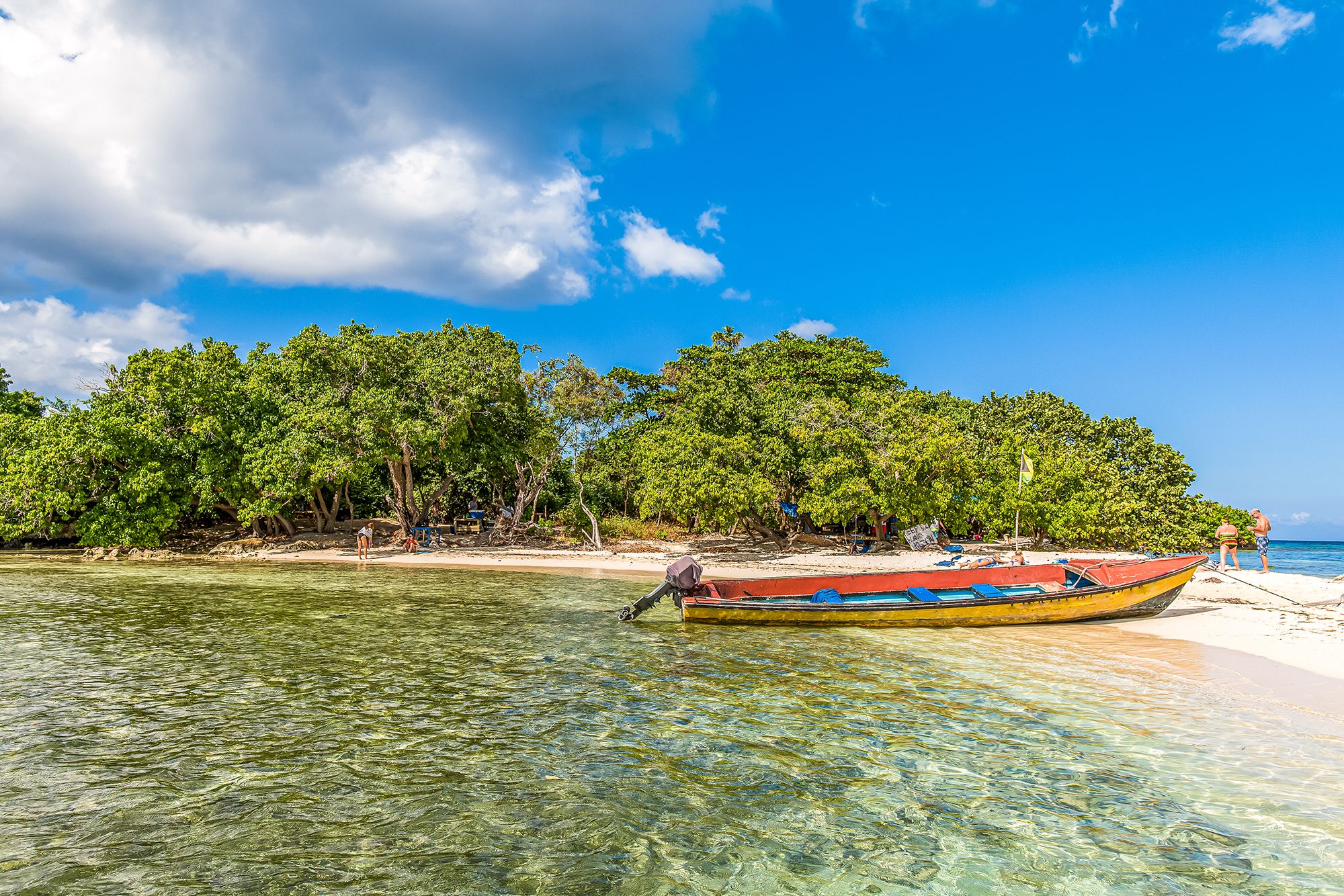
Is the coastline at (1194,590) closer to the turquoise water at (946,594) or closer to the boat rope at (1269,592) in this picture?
the boat rope at (1269,592)

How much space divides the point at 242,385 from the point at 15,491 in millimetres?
8907

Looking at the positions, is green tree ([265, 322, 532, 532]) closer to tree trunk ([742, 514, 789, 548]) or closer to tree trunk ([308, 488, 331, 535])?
tree trunk ([308, 488, 331, 535])

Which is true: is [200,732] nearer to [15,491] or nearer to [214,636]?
[214,636]

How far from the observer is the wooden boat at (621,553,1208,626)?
13.9 metres

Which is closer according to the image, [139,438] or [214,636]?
[214,636]

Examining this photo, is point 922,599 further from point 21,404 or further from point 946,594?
point 21,404

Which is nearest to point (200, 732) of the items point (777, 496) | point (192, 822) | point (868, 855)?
point (192, 822)

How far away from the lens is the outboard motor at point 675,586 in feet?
46.2

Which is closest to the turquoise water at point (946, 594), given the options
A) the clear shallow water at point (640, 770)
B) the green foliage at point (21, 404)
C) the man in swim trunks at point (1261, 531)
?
the clear shallow water at point (640, 770)

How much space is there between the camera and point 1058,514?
105 ft

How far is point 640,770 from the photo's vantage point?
647 centimetres

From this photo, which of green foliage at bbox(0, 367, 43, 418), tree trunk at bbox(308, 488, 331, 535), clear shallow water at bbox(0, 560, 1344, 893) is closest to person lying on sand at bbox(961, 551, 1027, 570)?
clear shallow water at bbox(0, 560, 1344, 893)

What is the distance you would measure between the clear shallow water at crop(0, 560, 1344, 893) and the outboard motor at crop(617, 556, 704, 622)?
2011mm

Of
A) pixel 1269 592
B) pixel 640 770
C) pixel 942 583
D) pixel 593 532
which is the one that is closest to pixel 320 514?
pixel 593 532
